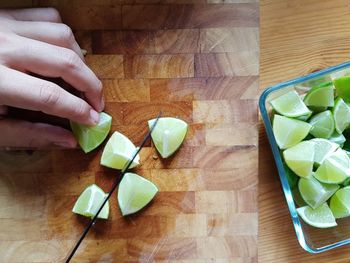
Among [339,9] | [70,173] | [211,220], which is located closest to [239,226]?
[211,220]

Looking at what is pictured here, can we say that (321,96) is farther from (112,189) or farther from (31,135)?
(31,135)

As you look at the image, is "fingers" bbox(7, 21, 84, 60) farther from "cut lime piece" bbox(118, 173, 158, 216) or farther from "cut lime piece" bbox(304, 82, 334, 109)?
"cut lime piece" bbox(304, 82, 334, 109)

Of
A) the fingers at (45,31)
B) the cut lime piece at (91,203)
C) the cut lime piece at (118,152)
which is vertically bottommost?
the cut lime piece at (91,203)

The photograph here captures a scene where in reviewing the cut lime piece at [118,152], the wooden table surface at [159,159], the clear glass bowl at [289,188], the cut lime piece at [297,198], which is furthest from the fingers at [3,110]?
the cut lime piece at [297,198]

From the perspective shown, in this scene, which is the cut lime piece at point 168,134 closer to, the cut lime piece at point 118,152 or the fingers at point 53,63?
the cut lime piece at point 118,152

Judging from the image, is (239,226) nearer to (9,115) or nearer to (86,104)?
(86,104)

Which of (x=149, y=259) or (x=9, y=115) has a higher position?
(x=9, y=115)

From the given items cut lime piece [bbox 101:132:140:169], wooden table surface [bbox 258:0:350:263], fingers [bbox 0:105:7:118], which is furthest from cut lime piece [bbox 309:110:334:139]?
fingers [bbox 0:105:7:118]

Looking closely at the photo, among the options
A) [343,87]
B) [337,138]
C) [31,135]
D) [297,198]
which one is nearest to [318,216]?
[297,198]
